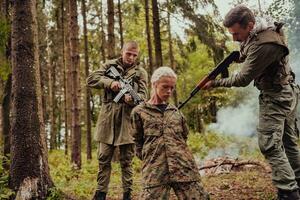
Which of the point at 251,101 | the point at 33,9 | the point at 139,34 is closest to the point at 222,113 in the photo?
the point at 251,101

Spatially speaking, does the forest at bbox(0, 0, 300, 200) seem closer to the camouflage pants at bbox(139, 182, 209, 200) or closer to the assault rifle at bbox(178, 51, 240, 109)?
the assault rifle at bbox(178, 51, 240, 109)

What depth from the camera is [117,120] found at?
582 cm

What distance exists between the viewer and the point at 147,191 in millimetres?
3680

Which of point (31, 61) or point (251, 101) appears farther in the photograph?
point (251, 101)

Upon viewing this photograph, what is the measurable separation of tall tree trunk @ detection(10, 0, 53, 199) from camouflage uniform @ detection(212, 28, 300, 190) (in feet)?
7.40

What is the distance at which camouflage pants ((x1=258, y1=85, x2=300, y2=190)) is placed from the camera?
14.1 ft

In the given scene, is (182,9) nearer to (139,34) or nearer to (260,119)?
(260,119)

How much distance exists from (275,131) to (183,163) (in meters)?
1.24

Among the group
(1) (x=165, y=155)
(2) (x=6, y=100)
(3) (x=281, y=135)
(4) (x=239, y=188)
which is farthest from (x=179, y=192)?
(2) (x=6, y=100)

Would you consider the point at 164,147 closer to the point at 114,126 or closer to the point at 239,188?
the point at 114,126

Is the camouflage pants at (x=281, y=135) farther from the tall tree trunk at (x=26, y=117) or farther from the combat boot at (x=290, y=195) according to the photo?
the tall tree trunk at (x=26, y=117)

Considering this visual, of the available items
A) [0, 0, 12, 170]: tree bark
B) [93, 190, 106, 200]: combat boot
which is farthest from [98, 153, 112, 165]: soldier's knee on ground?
[0, 0, 12, 170]: tree bark

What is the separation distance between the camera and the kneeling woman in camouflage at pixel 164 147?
367cm

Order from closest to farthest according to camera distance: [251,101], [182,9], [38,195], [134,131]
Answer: [134,131], [38,195], [182,9], [251,101]
